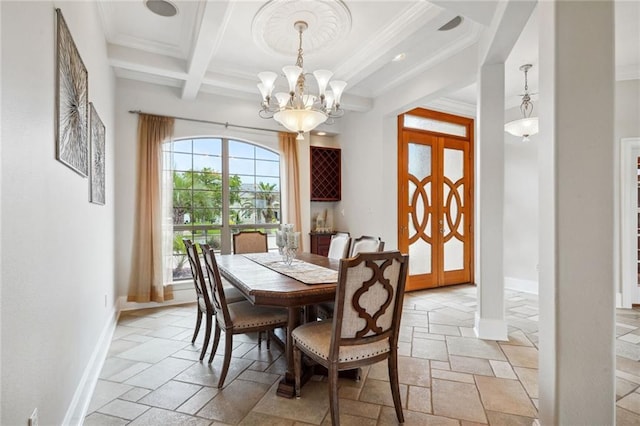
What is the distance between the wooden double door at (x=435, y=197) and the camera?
4.92 metres

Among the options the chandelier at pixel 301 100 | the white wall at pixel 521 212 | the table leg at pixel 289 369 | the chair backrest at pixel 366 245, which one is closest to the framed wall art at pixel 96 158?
the chandelier at pixel 301 100

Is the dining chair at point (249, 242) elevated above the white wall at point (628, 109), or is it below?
below

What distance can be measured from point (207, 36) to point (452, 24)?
2.26m

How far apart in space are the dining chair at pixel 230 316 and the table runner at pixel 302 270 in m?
0.31

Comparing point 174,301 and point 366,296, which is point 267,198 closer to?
point 174,301

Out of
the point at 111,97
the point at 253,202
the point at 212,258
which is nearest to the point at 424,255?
the point at 253,202

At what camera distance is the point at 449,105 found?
5.05m

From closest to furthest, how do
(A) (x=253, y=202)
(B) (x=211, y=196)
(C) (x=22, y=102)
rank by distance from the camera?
(C) (x=22, y=102) → (B) (x=211, y=196) → (A) (x=253, y=202)

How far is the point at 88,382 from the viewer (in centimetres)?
222

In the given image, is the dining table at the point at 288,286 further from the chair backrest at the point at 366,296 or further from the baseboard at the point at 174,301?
the baseboard at the point at 174,301

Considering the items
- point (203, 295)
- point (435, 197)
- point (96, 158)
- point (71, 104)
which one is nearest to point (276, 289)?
point (203, 295)

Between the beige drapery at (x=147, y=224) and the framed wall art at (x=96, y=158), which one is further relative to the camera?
the beige drapery at (x=147, y=224)

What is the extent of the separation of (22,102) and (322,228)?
4607 millimetres

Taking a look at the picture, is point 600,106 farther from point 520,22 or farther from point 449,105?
point 449,105
